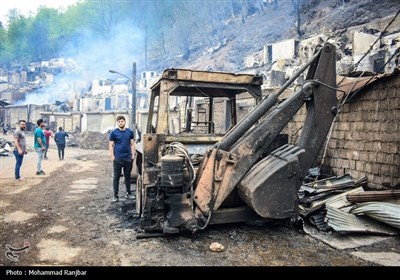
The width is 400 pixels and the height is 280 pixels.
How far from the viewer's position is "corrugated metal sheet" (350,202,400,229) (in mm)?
3850

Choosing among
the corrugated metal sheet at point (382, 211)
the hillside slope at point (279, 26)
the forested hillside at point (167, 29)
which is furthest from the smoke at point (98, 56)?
the corrugated metal sheet at point (382, 211)

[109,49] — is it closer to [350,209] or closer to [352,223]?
[350,209]

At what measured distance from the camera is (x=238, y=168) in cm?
380

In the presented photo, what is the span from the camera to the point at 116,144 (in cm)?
600

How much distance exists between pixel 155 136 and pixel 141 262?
5.51 ft

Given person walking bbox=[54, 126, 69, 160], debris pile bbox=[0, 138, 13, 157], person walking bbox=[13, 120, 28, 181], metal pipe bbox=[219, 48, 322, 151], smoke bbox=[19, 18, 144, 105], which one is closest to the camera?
metal pipe bbox=[219, 48, 322, 151]

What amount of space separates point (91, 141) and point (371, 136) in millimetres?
20493

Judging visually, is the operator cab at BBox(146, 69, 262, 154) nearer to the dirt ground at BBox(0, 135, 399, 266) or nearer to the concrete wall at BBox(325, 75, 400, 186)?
the dirt ground at BBox(0, 135, 399, 266)

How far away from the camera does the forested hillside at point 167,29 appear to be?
36000 millimetres

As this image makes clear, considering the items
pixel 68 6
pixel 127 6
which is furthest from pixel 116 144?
pixel 68 6

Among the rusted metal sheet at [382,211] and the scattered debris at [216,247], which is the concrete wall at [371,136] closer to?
the rusted metal sheet at [382,211]

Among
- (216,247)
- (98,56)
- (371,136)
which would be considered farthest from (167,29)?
(216,247)

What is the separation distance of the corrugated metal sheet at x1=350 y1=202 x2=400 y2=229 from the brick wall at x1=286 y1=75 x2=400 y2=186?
1.14 m

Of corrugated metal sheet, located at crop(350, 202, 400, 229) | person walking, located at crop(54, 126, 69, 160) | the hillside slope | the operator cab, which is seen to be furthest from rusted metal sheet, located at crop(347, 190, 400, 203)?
the hillside slope
